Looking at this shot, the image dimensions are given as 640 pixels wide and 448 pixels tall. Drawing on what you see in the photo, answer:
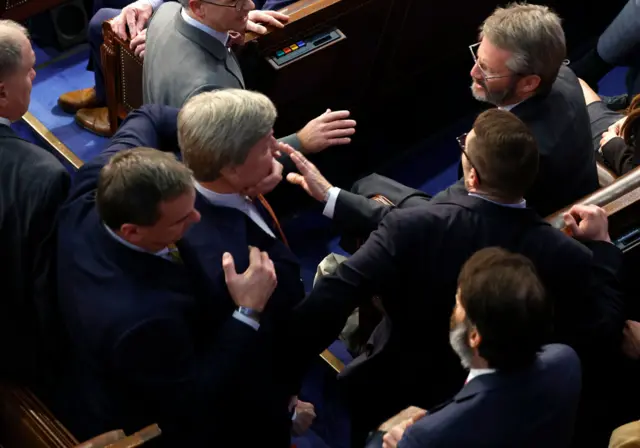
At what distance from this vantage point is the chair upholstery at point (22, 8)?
4.18 metres

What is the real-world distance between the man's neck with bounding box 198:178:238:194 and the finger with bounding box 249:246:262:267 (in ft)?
0.60

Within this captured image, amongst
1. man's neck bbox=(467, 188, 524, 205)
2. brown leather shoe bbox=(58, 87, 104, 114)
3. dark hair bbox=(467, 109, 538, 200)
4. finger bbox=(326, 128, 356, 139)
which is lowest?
brown leather shoe bbox=(58, 87, 104, 114)

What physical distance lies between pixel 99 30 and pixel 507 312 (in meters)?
2.70

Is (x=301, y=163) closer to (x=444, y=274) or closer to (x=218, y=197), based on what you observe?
(x=218, y=197)

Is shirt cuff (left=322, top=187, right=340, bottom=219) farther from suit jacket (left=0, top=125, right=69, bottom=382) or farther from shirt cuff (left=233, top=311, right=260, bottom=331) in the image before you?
suit jacket (left=0, top=125, right=69, bottom=382)

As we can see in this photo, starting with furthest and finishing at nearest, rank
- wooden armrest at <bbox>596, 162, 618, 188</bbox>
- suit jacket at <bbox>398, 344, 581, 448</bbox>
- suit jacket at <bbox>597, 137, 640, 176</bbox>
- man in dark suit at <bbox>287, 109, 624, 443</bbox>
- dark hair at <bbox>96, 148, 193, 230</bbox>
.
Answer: wooden armrest at <bbox>596, 162, 618, 188</bbox>
suit jacket at <bbox>597, 137, 640, 176</bbox>
man in dark suit at <bbox>287, 109, 624, 443</bbox>
dark hair at <bbox>96, 148, 193, 230</bbox>
suit jacket at <bbox>398, 344, 581, 448</bbox>

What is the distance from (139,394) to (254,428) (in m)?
0.45

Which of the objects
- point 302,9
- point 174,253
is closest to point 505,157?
point 174,253

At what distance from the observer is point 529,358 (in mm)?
→ 2195

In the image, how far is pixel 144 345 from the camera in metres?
2.28

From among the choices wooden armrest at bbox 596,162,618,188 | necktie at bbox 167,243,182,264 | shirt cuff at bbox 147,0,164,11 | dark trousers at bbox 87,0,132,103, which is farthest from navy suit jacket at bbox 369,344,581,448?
dark trousers at bbox 87,0,132,103

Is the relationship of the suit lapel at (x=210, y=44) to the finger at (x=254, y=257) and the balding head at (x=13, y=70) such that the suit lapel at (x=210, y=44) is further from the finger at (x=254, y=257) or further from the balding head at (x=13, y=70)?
the finger at (x=254, y=257)

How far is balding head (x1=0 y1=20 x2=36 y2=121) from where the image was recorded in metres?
2.62

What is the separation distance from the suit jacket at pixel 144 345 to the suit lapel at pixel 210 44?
0.70 metres
